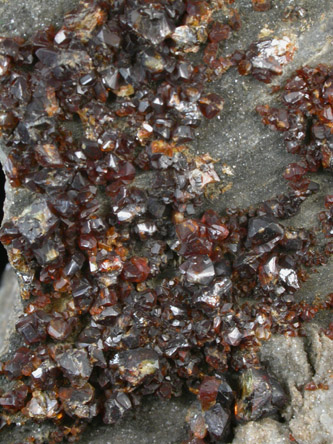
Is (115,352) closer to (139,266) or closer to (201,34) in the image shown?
(139,266)

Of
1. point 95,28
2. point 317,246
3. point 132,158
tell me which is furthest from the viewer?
point 317,246

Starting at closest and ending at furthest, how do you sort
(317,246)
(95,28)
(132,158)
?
(95,28)
(132,158)
(317,246)

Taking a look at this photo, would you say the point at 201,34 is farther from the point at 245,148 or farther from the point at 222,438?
the point at 222,438

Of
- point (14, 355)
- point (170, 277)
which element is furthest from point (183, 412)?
point (14, 355)

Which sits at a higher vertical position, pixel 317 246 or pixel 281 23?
pixel 281 23

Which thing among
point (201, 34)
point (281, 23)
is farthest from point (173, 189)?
point (281, 23)

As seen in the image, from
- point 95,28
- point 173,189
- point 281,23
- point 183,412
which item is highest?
point 95,28

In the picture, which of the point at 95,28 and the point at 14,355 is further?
the point at 14,355
